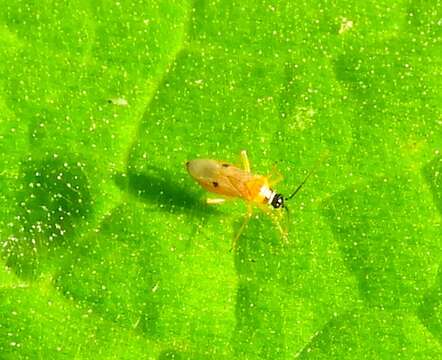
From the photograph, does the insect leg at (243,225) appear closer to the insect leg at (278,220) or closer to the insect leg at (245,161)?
the insect leg at (278,220)

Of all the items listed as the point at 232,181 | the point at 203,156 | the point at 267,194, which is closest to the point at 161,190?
the point at 203,156

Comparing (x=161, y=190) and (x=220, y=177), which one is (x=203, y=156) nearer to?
(x=220, y=177)

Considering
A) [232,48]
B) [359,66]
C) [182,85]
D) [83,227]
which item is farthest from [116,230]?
[359,66]

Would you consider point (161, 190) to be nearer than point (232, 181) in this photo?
Yes

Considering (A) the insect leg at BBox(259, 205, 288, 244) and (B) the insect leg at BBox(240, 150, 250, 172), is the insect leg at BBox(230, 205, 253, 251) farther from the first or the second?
(B) the insect leg at BBox(240, 150, 250, 172)

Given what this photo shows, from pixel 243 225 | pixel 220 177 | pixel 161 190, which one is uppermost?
pixel 220 177

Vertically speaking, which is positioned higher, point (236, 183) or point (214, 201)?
point (236, 183)

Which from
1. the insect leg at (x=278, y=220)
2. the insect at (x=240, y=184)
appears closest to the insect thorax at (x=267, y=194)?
the insect at (x=240, y=184)
